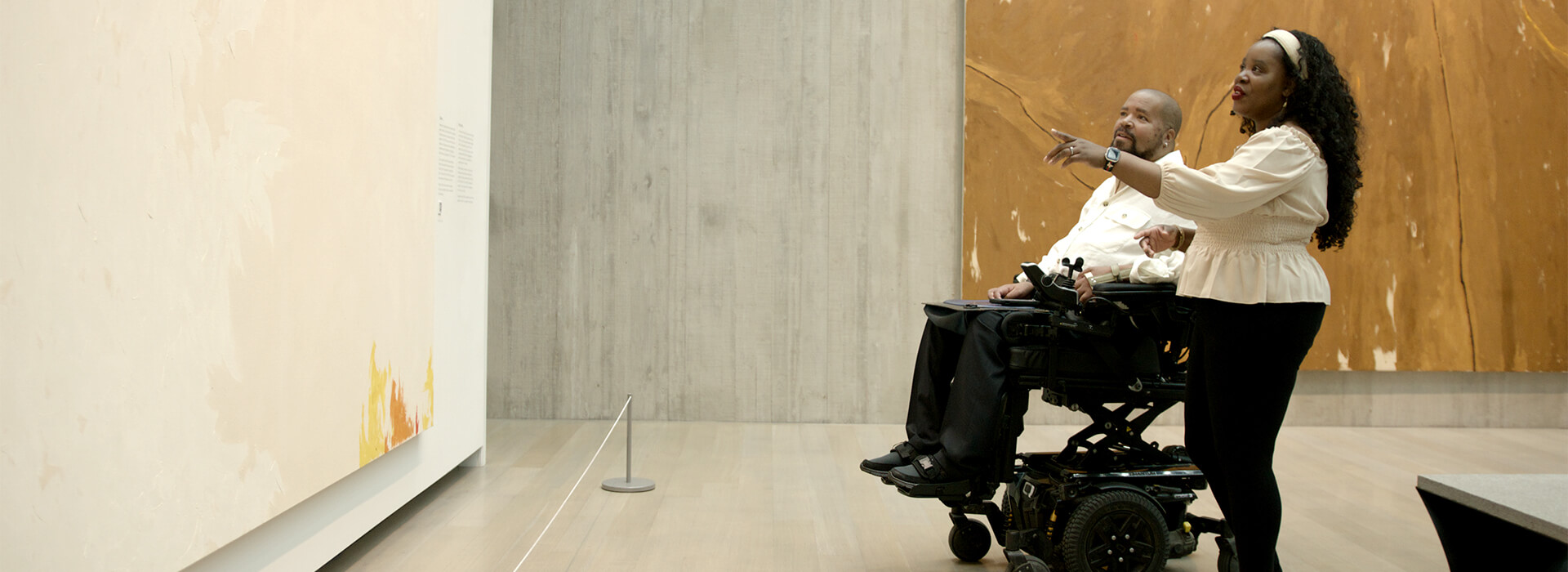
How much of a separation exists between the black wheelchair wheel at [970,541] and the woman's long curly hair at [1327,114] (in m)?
1.13

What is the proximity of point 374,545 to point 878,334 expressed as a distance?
9.04ft

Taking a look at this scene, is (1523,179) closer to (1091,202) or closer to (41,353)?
(1091,202)

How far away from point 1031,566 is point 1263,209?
0.93 m

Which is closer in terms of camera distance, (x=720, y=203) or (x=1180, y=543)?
(x=1180, y=543)

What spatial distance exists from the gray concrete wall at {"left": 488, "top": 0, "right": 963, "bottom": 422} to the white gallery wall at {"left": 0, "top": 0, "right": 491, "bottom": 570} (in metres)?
1.93

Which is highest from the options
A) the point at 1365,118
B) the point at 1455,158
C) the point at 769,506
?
the point at 1365,118

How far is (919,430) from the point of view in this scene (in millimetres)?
2666

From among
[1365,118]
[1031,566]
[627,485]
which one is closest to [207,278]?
[1031,566]

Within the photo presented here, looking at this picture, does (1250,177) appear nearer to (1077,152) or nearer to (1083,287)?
(1077,152)

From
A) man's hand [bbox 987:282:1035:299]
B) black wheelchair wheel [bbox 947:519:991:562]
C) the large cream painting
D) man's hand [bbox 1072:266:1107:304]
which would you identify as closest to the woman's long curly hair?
man's hand [bbox 1072:266:1107:304]

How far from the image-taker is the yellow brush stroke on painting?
8.68ft

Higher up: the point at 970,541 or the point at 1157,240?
the point at 1157,240

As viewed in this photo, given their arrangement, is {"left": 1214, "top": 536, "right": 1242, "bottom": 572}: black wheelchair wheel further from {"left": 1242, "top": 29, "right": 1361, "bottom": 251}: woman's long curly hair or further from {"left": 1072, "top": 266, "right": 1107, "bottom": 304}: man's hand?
{"left": 1242, "top": 29, "right": 1361, "bottom": 251}: woman's long curly hair

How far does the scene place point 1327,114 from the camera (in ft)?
6.59
